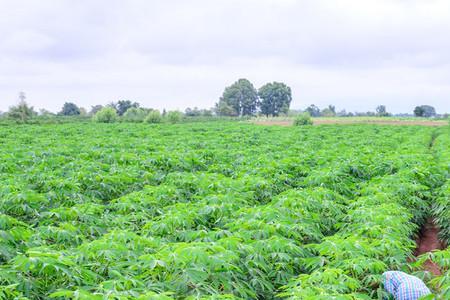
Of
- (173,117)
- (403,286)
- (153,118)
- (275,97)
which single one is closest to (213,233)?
(403,286)

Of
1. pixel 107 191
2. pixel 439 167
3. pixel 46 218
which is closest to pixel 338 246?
pixel 46 218

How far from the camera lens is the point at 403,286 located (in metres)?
3.53

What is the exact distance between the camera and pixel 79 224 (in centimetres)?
496

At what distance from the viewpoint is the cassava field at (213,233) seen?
3.19 m

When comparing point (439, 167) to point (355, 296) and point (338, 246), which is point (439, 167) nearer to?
point (338, 246)

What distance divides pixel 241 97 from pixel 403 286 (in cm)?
8885

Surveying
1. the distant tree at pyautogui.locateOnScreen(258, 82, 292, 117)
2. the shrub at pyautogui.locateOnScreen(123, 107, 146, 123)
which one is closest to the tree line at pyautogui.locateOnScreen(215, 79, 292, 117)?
the distant tree at pyautogui.locateOnScreen(258, 82, 292, 117)

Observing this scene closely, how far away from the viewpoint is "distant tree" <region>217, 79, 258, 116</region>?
90.5 metres

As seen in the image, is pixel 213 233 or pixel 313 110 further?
pixel 313 110

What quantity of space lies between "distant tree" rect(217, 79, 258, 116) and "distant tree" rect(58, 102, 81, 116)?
1208 inches

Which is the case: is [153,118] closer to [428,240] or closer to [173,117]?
[173,117]

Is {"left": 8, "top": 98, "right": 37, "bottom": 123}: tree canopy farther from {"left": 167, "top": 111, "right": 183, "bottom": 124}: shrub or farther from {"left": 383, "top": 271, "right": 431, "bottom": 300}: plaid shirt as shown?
{"left": 383, "top": 271, "right": 431, "bottom": 300}: plaid shirt

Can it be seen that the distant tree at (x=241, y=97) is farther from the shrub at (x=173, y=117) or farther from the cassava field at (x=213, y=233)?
the cassava field at (x=213, y=233)

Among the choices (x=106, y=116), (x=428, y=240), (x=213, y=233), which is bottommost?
(x=428, y=240)
